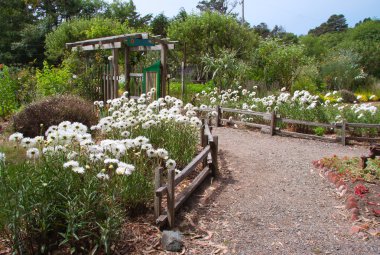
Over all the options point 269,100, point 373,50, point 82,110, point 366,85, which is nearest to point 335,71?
point 366,85

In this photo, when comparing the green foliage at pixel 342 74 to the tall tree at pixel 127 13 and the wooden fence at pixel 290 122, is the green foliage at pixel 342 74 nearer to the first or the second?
the wooden fence at pixel 290 122

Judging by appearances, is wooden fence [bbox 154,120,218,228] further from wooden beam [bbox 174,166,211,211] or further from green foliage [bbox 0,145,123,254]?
green foliage [bbox 0,145,123,254]

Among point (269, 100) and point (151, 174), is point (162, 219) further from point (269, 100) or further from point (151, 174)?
point (269, 100)

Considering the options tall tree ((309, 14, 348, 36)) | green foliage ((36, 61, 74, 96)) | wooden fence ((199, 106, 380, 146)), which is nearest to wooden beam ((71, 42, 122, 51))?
green foliage ((36, 61, 74, 96))

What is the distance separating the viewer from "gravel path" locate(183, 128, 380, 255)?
3.78 meters

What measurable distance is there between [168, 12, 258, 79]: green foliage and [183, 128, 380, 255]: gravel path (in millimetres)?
15110

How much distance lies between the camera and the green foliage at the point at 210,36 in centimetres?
2197

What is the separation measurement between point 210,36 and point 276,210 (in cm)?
1828

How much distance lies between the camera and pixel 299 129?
10.2 metres

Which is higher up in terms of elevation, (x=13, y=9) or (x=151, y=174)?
(x=13, y=9)

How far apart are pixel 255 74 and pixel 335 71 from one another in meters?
7.21

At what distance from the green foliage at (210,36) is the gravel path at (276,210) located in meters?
15.1

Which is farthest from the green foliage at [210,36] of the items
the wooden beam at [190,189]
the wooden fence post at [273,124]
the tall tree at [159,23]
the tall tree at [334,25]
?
the tall tree at [334,25]

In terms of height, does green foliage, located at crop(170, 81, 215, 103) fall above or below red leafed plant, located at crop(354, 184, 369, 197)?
above
